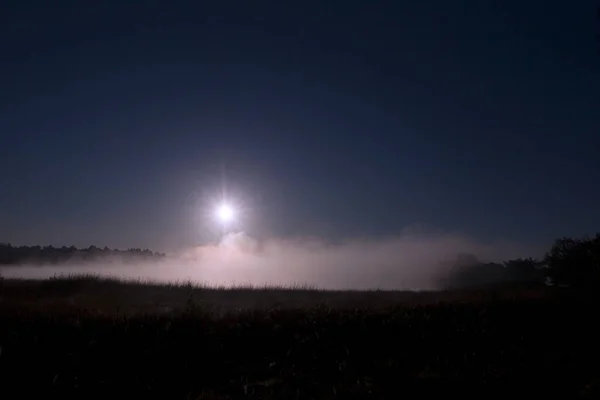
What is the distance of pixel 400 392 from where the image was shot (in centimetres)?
1062

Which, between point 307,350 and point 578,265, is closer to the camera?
point 307,350

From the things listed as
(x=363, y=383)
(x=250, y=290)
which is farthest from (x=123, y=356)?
(x=250, y=290)

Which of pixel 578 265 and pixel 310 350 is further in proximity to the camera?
pixel 578 265

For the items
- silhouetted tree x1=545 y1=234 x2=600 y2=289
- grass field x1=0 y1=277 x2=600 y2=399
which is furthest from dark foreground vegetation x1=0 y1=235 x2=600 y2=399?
silhouetted tree x1=545 y1=234 x2=600 y2=289

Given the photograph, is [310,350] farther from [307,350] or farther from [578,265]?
[578,265]

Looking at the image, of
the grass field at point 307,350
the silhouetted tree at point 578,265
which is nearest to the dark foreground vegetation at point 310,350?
the grass field at point 307,350

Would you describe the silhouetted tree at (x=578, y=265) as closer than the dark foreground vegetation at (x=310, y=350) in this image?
No

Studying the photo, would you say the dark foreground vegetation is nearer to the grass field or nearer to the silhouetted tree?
the grass field

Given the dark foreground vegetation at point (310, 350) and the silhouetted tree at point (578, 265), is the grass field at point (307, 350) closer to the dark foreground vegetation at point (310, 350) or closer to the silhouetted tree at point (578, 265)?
the dark foreground vegetation at point (310, 350)

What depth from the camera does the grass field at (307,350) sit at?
11328 mm

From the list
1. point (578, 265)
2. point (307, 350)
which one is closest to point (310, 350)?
point (307, 350)

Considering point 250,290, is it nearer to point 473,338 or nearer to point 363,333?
point 363,333

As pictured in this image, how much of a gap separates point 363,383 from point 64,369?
873 cm

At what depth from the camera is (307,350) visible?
15.5 metres
